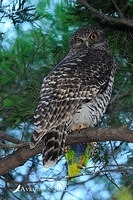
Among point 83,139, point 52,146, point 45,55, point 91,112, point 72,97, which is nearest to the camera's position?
point 83,139

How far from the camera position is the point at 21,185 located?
3062mm

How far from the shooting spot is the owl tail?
2826 mm

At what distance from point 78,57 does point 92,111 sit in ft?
1.44

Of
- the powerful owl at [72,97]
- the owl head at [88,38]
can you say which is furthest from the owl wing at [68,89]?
the owl head at [88,38]

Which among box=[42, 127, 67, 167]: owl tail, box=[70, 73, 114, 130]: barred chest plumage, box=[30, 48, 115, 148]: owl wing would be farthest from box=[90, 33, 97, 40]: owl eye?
box=[42, 127, 67, 167]: owl tail

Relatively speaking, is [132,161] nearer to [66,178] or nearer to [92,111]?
[92,111]

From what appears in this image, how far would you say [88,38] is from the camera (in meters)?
3.88

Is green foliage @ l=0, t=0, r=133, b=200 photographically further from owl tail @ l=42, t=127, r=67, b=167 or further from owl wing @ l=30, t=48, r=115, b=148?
owl tail @ l=42, t=127, r=67, b=167

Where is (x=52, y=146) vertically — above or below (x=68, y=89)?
below

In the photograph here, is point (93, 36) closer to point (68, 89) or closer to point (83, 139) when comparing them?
point (68, 89)

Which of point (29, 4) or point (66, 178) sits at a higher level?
point (29, 4)

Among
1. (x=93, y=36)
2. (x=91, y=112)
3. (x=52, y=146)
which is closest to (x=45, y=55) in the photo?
(x=93, y=36)

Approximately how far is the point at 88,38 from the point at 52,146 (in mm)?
1197

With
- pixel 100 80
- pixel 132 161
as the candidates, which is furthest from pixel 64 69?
pixel 132 161
